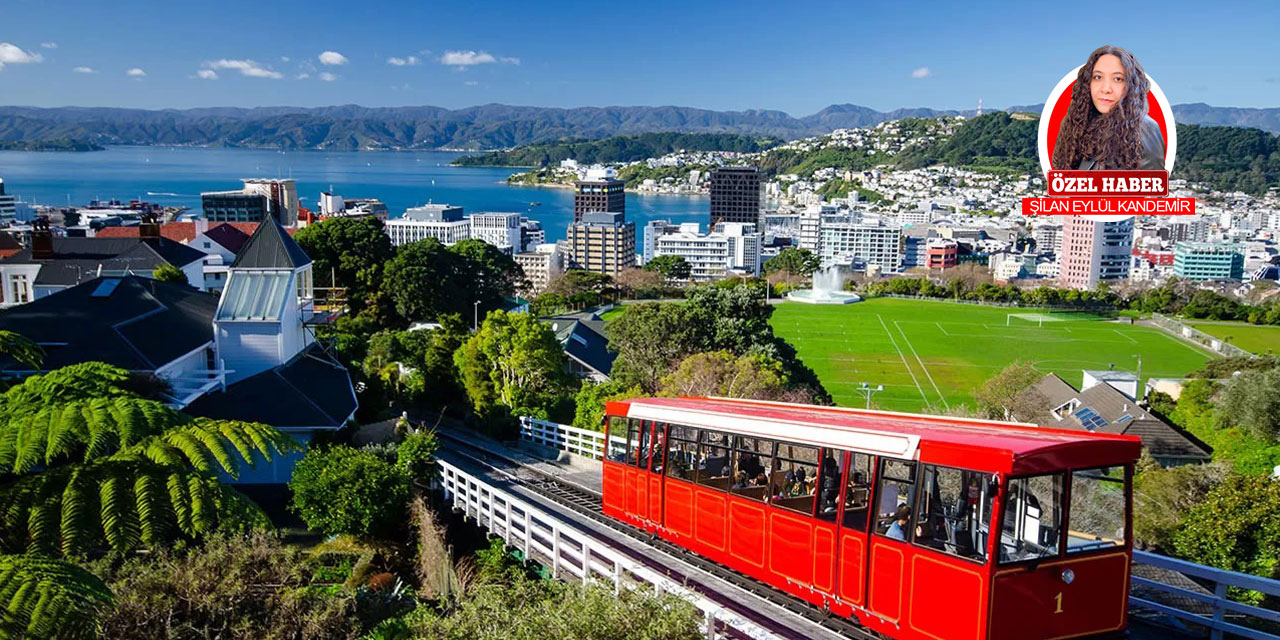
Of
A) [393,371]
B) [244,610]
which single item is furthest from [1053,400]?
[244,610]

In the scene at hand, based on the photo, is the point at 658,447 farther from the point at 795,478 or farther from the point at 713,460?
the point at 795,478

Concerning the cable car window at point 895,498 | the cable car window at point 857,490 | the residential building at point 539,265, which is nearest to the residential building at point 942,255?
the residential building at point 539,265

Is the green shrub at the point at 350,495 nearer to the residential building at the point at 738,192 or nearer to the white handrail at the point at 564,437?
the white handrail at the point at 564,437

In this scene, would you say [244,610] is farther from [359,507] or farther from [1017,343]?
[1017,343]

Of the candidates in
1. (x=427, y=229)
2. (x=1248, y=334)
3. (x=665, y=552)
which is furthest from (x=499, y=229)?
(x=665, y=552)

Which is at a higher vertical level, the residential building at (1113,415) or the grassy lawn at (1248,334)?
the residential building at (1113,415)

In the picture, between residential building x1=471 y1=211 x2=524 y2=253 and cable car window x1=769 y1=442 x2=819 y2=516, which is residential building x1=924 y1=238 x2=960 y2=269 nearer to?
residential building x1=471 y1=211 x2=524 y2=253

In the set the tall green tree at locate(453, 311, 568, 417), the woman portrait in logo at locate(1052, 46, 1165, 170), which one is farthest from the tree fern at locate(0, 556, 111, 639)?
the woman portrait in logo at locate(1052, 46, 1165, 170)

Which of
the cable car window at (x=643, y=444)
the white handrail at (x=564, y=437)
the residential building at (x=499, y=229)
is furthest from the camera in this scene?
the residential building at (x=499, y=229)
